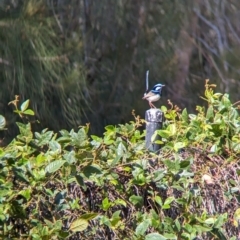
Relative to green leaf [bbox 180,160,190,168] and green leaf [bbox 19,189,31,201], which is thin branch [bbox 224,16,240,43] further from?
green leaf [bbox 19,189,31,201]

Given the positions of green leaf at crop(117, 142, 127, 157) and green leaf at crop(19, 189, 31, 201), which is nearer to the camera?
green leaf at crop(19, 189, 31, 201)

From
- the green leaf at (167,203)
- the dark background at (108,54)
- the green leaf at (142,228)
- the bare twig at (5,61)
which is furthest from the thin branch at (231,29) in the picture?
the green leaf at (142,228)

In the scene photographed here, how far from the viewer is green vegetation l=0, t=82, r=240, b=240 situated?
5.39ft

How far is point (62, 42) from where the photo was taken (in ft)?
12.7

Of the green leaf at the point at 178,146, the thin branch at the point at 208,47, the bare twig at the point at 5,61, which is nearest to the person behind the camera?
the green leaf at the point at 178,146

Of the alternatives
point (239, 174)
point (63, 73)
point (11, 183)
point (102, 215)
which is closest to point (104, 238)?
point (102, 215)

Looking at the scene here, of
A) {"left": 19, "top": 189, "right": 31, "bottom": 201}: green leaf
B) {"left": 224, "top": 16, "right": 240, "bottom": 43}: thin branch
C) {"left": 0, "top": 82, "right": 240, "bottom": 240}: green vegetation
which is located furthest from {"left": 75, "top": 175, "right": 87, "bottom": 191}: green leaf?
{"left": 224, "top": 16, "right": 240, "bottom": 43}: thin branch

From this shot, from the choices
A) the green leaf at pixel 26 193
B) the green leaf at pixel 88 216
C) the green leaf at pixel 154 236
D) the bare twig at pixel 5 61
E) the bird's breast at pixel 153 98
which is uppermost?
the green leaf at pixel 26 193

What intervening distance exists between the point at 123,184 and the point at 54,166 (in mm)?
241

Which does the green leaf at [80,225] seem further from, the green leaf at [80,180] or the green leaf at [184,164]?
the green leaf at [184,164]

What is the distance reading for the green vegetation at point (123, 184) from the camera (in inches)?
64.7

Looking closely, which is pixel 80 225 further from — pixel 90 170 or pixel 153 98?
pixel 153 98

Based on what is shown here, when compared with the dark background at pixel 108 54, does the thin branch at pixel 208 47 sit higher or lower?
lower

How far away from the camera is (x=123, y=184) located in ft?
5.90
